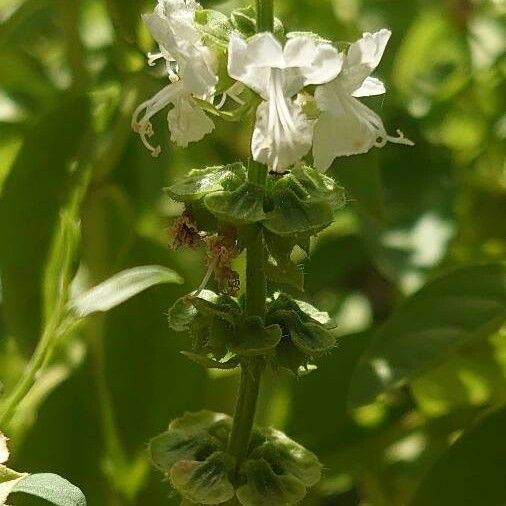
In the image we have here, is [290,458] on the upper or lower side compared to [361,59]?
lower

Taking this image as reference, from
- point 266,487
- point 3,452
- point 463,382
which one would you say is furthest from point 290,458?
point 463,382

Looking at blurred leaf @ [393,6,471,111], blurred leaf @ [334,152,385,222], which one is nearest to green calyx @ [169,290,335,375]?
blurred leaf @ [334,152,385,222]

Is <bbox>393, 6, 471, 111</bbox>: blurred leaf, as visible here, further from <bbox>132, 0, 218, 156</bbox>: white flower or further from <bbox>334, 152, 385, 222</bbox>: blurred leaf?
<bbox>132, 0, 218, 156</bbox>: white flower

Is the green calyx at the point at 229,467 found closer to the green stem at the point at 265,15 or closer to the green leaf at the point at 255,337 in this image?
the green leaf at the point at 255,337

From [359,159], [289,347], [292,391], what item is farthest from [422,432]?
[289,347]

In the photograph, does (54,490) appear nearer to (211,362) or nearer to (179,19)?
(211,362)

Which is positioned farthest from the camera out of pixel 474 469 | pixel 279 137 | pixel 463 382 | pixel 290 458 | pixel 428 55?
pixel 428 55
